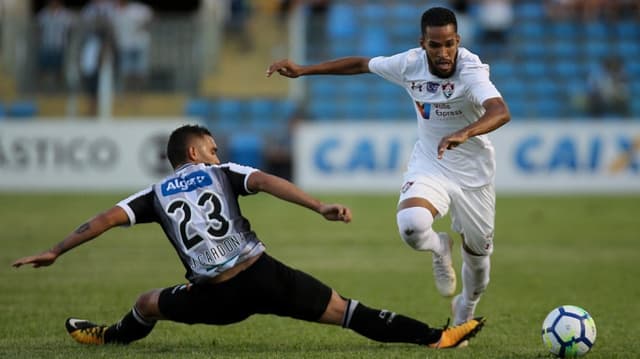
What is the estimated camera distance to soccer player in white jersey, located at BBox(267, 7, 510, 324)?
785cm

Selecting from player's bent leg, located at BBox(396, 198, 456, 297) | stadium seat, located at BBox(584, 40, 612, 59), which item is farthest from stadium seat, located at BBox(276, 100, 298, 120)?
player's bent leg, located at BBox(396, 198, 456, 297)

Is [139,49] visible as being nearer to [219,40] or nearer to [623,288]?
[219,40]

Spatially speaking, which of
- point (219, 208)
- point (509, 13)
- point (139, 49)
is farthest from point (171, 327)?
point (509, 13)

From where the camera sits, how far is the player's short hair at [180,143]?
7.29m

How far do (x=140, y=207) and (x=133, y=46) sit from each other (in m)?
19.1

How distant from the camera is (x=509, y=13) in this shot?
95.1 feet

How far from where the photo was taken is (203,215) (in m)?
7.10

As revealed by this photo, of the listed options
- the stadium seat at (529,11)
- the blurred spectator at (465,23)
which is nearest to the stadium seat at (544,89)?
the blurred spectator at (465,23)

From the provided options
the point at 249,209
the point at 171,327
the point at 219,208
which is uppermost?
the point at 219,208

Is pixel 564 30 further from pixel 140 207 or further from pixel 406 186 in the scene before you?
pixel 140 207

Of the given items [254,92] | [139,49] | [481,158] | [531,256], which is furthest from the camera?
[254,92]

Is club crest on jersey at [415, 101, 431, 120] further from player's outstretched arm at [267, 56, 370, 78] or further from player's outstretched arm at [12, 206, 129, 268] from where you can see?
player's outstretched arm at [12, 206, 129, 268]

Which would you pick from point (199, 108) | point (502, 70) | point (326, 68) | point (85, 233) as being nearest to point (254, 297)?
point (85, 233)

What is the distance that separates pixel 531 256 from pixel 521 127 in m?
10.0
